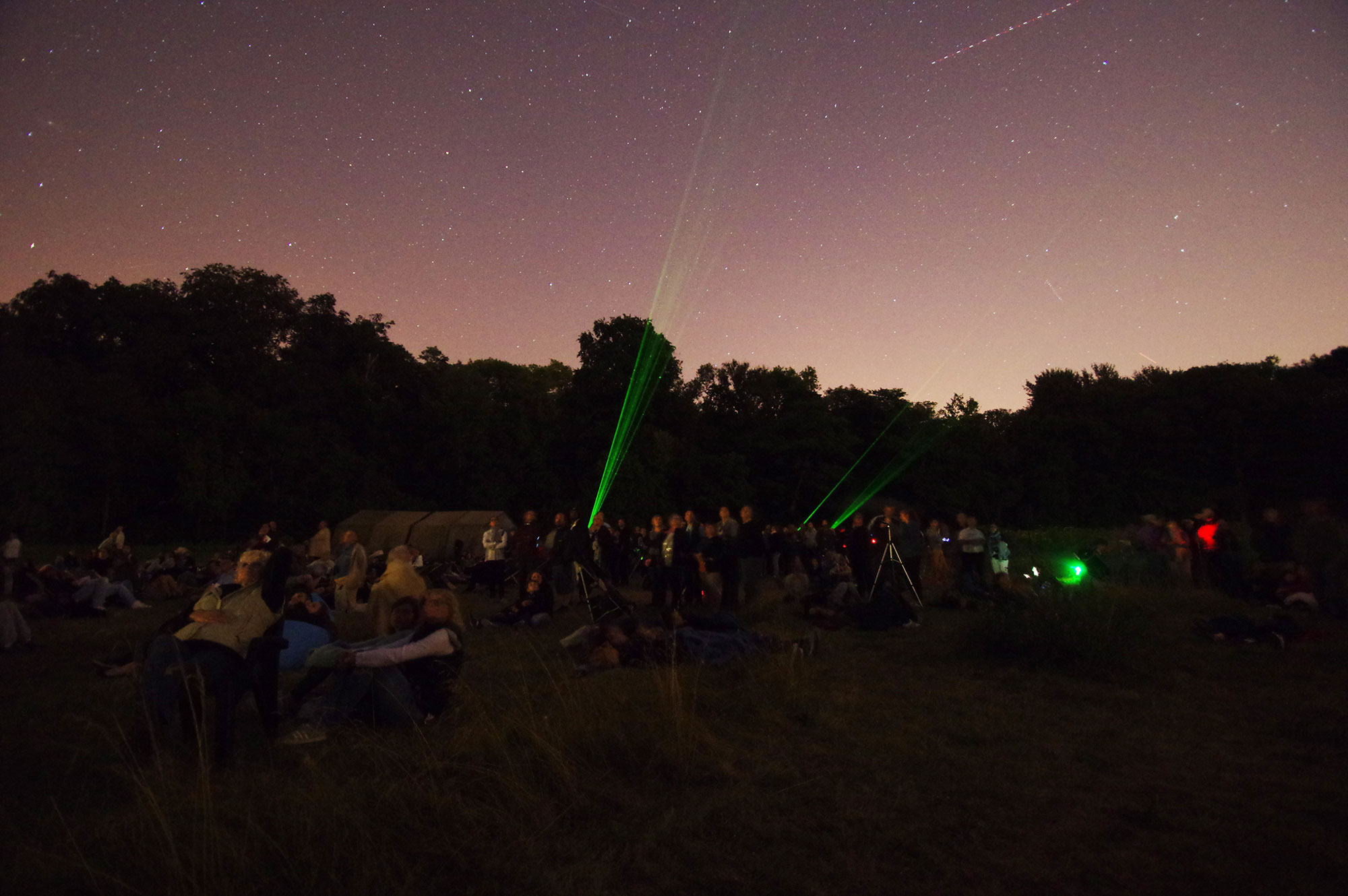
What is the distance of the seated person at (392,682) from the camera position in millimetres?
4828

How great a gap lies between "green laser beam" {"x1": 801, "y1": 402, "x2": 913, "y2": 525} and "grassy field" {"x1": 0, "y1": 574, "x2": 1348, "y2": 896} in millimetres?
33735

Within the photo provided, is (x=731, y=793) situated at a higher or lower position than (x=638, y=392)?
lower

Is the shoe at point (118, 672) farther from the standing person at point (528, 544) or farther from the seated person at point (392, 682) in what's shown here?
the standing person at point (528, 544)

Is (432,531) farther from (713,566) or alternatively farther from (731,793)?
(731,793)

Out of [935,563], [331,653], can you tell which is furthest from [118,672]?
[935,563]

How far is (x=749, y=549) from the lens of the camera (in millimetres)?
12109

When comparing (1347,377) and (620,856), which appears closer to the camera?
(620,856)

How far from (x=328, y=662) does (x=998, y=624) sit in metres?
5.73

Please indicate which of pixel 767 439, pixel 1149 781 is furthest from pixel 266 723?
pixel 767 439

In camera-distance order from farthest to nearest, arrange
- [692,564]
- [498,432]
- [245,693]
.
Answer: [498,432]
[692,564]
[245,693]

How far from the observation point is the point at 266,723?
4.82 meters

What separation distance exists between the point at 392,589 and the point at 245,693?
10.4 ft

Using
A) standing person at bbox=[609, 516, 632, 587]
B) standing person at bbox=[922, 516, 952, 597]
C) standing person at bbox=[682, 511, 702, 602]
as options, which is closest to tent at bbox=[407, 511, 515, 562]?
standing person at bbox=[609, 516, 632, 587]

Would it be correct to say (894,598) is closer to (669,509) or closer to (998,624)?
(998,624)
